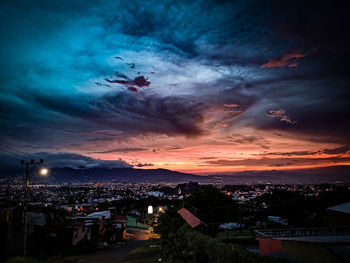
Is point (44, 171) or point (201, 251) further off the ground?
point (44, 171)

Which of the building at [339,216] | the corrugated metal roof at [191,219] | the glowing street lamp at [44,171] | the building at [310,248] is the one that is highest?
the glowing street lamp at [44,171]

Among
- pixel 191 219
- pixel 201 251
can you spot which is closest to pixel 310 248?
pixel 201 251

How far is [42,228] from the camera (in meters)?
26.0

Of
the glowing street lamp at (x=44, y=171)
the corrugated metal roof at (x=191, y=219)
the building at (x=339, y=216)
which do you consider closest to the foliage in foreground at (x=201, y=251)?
the corrugated metal roof at (x=191, y=219)

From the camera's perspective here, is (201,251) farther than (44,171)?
No

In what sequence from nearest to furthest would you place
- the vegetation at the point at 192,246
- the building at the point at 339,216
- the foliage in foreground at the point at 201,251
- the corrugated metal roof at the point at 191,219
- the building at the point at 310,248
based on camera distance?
the foliage in foreground at the point at 201,251 < the vegetation at the point at 192,246 < the building at the point at 310,248 < the corrugated metal roof at the point at 191,219 < the building at the point at 339,216

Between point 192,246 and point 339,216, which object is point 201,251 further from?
point 339,216

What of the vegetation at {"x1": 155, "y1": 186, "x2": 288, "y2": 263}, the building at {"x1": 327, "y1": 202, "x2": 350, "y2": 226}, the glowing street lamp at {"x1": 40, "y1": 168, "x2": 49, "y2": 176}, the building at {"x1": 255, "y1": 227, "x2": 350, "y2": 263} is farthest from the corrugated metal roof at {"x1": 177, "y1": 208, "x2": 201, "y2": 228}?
the building at {"x1": 327, "y1": 202, "x2": 350, "y2": 226}

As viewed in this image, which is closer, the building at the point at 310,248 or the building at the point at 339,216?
the building at the point at 310,248

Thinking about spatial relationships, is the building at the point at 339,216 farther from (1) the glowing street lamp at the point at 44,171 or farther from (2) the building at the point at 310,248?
(1) the glowing street lamp at the point at 44,171

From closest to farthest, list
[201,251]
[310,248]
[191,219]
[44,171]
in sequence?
[310,248] < [201,251] < [191,219] < [44,171]

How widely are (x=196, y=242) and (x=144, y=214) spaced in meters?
70.3

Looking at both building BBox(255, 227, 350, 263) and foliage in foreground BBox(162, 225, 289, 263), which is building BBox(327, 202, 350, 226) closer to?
building BBox(255, 227, 350, 263)

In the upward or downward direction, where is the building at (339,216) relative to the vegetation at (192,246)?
downward
